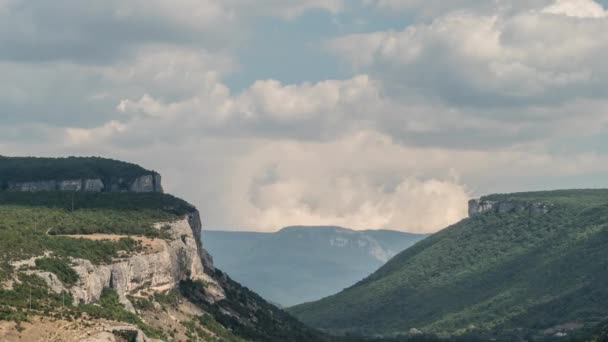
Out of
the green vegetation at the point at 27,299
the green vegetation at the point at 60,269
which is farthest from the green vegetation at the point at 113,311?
the green vegetation at the point at 60,269

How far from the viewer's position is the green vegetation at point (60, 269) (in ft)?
523

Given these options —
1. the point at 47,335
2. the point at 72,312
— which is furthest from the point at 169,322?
the point at 47,335

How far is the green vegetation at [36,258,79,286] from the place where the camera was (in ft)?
523

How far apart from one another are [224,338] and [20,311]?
65.0m

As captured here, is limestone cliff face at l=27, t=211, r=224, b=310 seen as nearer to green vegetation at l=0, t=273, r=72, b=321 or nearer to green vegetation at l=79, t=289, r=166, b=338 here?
green vegetation at l=79, t=289, r=166, b=338

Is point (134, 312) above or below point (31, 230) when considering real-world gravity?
below

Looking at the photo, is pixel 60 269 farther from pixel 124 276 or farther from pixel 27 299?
pixel 27 299

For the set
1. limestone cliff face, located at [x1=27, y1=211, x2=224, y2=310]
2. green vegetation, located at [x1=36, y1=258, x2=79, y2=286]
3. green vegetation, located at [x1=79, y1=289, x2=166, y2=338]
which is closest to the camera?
green vegetation, located at [x1=79, y1=289, x2=166, y2=338]

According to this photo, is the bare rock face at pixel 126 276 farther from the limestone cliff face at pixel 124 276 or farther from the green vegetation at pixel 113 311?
the green vegetation at pixel 113 311

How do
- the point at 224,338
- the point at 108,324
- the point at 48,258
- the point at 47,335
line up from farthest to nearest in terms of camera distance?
1. the point at 224,338
2. the point at 48,258
3. the point at 108,324
4. the point at 47,335

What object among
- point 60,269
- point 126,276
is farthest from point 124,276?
point 60,269

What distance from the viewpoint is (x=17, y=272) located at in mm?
153750

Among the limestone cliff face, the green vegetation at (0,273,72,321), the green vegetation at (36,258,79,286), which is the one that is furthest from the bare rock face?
the green vegetation at (0,273,72,321)

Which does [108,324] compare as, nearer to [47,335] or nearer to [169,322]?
[47,335]
